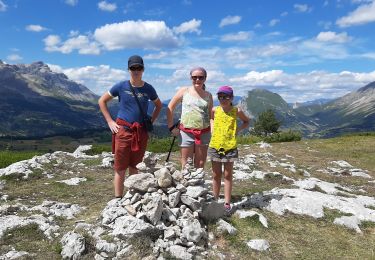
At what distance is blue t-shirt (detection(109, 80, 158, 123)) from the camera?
9.92m

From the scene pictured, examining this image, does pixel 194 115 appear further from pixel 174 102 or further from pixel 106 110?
pixel 106 110

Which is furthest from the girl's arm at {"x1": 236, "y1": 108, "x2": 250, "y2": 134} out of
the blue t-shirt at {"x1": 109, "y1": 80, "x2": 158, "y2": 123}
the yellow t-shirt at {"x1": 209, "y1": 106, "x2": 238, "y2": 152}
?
the blue t-shirt at {"x1": 109, "y1": 80, "x2": 158, "y2": 123}

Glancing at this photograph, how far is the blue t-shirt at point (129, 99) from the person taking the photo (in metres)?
9.92

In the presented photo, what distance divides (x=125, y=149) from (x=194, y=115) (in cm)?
222

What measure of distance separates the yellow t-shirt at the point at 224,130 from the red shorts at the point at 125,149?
7.21 ft

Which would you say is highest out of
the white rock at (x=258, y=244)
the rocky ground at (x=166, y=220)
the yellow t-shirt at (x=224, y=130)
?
the yellow t-shirt at (x=224, y=130)

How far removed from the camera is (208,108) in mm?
10898

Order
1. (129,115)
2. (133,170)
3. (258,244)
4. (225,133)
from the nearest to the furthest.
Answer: (258,244) → (129,115) → (133,170) → (225,133)

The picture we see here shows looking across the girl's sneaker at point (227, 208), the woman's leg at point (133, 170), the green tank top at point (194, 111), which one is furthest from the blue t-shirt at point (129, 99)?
the girl's sneaker at point (227, 208)

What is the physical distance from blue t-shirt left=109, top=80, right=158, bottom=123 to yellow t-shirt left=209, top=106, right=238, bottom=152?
228 cm

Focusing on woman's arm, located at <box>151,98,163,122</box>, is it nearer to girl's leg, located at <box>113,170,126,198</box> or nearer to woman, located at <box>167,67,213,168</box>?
woman, located at <box>167,67,213,168</box>

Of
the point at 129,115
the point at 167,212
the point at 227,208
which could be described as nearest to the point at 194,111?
the point at 129,115

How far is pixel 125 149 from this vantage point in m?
10.2

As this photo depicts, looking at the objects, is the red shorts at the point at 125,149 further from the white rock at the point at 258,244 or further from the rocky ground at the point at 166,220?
the white rock at the point at 258,244
